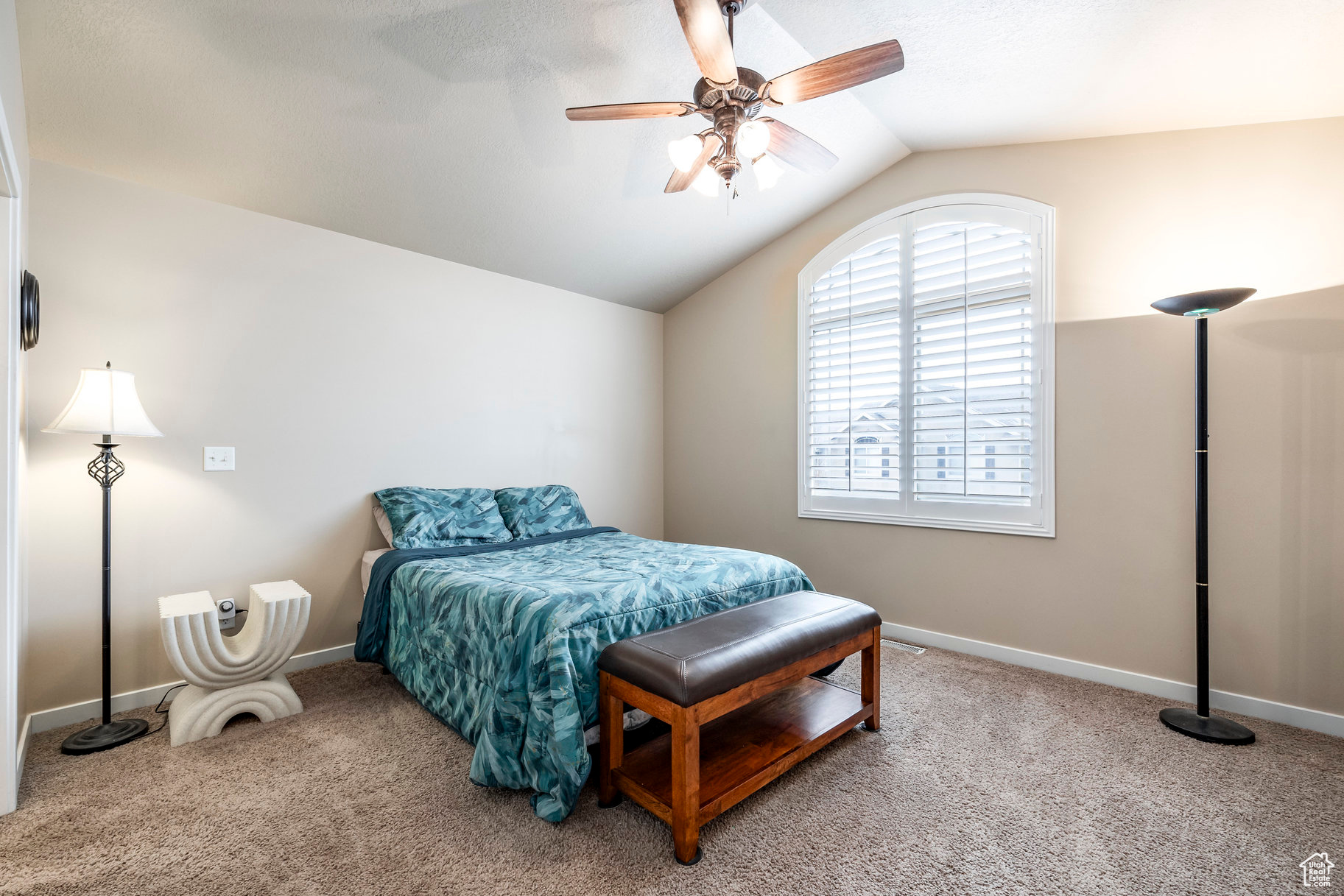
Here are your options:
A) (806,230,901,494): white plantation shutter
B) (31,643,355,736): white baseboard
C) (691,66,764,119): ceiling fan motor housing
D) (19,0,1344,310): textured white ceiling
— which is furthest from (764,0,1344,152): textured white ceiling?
(31,643,355,736): white baseboard

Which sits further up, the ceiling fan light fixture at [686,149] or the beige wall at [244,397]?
the ceiling fan light fixture at [686,149]

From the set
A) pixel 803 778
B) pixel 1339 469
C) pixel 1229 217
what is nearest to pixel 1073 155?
pixel 1229 217

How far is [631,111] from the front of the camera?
2.02 m

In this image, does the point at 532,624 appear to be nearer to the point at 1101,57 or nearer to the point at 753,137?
the point at 753,137

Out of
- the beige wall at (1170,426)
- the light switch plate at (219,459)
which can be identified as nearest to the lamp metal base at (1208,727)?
the beige wall at (1170,426)

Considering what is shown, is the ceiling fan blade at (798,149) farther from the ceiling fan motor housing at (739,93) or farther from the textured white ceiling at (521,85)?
the textured white ceiling at (521,85)

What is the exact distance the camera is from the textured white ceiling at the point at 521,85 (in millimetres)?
2020

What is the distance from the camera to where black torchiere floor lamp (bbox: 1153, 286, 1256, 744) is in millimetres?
2307

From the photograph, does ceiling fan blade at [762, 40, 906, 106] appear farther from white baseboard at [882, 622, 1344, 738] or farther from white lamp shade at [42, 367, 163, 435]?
white baseboard at [882, 622, 1344, 738]

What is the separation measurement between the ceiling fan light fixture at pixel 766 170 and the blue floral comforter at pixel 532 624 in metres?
1.56

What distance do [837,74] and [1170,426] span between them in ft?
7.30

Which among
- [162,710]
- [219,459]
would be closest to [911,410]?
[219,459]

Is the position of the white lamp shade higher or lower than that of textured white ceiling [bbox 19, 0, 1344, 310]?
lower

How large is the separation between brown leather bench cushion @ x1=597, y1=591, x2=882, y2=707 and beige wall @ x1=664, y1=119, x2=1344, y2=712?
1.32 m
